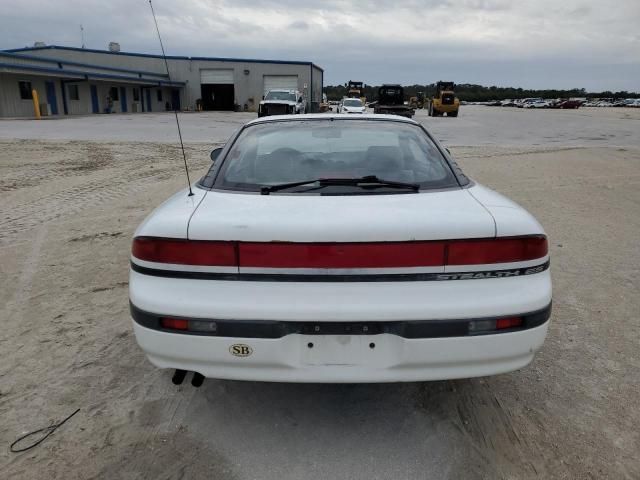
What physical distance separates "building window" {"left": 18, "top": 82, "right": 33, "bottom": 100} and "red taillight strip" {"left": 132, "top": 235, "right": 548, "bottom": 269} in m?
35.1

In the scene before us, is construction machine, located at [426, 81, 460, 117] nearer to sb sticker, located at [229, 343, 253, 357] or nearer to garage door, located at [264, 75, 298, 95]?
garage door, located at [264, 75, 298, 95]

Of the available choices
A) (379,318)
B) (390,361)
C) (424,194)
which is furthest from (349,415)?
(424,194)

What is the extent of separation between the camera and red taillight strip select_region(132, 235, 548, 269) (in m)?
2.00

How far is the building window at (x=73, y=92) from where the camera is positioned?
3581 centimetres

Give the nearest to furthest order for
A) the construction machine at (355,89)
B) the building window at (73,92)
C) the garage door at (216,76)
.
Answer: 1. the building window at (73,92)
2. the construction machine at (355,89)
3. the garage door at (216,76)

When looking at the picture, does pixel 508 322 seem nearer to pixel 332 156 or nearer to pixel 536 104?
pixel 332 156

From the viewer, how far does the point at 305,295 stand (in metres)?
2.00

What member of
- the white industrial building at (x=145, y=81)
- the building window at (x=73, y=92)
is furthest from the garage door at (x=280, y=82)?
the building window at (x=73, y=92)

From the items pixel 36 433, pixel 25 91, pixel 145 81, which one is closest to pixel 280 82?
pixel 145 81

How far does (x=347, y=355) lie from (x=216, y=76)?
52537 millimetres

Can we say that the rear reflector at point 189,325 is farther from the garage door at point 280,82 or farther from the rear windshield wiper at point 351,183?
the garage door at point 280,82

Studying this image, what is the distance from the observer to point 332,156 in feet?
9.91

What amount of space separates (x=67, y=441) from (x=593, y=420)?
2.60m

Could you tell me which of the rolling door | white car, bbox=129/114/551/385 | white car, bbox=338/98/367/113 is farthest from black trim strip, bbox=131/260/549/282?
the rolling door
